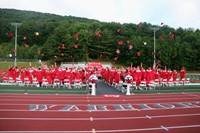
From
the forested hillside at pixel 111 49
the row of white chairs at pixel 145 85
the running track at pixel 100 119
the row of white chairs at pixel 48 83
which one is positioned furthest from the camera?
the forested hillside at pixel 111 49

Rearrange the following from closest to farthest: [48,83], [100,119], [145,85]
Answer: [100,119] < [145,85] < [48,83]

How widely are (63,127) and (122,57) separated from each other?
71.7m

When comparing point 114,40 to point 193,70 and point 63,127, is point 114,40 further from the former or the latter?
point 63,127

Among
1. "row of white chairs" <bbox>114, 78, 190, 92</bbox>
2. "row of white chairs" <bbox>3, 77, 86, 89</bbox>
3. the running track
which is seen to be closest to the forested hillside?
"row of white chairs" <bbox>114, 78, 190, 92</bbox>

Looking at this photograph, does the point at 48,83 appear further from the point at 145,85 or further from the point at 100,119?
the point at 100,119

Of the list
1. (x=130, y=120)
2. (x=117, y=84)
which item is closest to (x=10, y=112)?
(x=130, y=120)

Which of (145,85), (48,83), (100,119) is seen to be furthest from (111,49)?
(100,119)

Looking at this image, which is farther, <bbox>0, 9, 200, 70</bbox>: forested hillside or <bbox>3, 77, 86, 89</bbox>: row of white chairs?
<bbox>0, 9, 200, 70</bbox>: forested hillside

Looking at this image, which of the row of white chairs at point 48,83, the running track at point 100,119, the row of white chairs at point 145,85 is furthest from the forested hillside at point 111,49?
the running track at point 100,119

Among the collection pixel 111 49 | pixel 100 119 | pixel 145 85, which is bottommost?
pixel 100 119

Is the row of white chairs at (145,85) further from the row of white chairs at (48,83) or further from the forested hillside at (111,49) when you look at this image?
the forested hillside at (111,49)

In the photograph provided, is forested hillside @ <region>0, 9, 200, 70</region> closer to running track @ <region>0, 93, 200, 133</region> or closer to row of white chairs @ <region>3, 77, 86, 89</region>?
row of white chairs @ <region>3, 77, 86, 89</region>

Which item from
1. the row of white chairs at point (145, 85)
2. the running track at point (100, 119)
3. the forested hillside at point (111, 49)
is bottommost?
the running track at point (100, 119)

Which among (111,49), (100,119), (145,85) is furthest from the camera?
(111,49)
